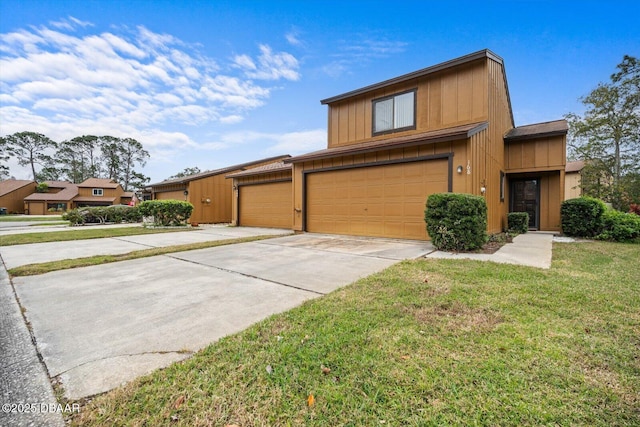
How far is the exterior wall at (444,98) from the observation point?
8.39 metres

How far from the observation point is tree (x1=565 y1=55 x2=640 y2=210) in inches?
566

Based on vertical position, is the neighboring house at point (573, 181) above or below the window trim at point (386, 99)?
below

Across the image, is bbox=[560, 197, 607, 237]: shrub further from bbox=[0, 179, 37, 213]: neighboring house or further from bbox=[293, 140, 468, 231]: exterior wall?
bbox=[0, 179, 37, 213]: neighboring house

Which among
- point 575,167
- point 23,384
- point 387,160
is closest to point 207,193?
point 387,160

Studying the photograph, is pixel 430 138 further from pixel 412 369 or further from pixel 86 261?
pixel 86 261

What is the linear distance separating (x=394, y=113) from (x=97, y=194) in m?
45.4

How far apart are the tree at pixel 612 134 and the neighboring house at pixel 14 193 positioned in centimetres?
6125

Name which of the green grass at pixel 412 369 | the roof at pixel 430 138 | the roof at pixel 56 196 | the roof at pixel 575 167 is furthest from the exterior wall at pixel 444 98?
the roof at pixel 56 196

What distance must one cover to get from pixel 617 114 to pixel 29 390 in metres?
23.0

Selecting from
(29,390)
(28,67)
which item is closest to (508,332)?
(29,390)

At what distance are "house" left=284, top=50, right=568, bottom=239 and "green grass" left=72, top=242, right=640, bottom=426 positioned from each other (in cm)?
495

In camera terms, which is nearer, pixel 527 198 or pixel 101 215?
pixel 527 198

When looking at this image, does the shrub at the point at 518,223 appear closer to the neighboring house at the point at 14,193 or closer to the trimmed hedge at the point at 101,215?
the trimmed hedge at the point at 101,215

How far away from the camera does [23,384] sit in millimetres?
1717
